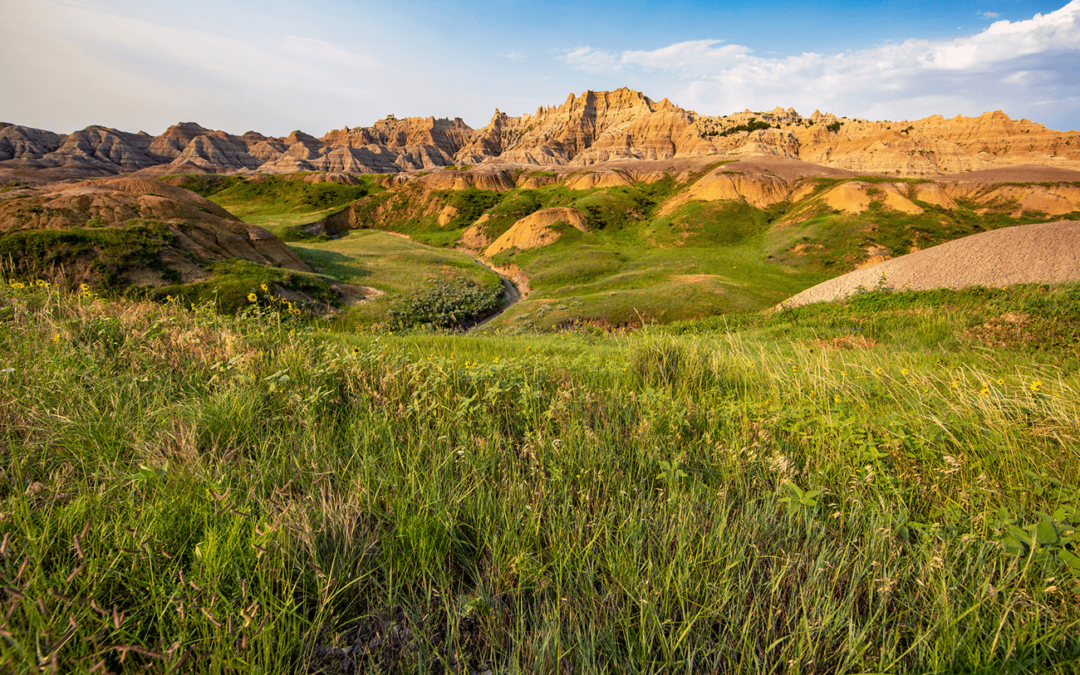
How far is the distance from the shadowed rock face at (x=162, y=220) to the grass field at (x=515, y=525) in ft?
75.8

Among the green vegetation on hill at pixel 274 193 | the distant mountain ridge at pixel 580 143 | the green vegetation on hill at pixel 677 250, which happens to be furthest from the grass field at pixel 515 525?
the distant mountain ridge at pixel 580 143

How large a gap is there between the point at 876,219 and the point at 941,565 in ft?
150

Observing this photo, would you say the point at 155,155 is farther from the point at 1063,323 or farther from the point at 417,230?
the point at 1063,323

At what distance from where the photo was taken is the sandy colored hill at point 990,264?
12820 mm

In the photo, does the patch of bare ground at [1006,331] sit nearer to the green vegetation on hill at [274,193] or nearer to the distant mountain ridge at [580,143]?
the green vegetation on hill at [274,193]

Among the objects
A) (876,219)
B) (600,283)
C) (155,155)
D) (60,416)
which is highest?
(155,155)

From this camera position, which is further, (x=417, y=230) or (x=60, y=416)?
(x=417, y=230)

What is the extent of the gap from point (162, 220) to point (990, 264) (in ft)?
126

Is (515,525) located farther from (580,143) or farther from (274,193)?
(580,143)

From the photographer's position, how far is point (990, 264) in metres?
14.0

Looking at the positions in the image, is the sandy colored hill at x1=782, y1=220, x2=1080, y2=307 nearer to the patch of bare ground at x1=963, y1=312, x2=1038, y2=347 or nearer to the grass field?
the patch of bare ground at x1=963, y1=312, x2=1038, y2=347

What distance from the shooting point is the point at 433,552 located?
2.18 meters

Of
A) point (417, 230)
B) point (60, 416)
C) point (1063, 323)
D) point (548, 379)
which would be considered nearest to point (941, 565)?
point (548, 379)

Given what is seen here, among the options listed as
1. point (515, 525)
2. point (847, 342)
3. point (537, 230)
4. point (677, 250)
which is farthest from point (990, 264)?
point (537, 230)
